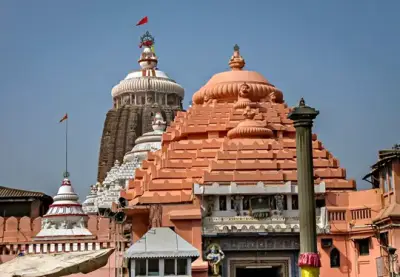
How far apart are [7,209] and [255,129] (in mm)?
17792

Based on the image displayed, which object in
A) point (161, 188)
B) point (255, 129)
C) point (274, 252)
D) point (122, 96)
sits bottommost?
point (274, 252)

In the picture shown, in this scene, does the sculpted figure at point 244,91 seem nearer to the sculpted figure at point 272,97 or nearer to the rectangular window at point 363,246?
the sculpted figure at point 272,97

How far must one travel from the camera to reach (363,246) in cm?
4375

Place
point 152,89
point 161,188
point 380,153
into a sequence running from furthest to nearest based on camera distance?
point 152,89
point 161,188
point 380,153

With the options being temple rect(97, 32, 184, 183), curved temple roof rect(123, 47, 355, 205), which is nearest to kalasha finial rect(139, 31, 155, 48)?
temple rect(97, 32, 184, 183)

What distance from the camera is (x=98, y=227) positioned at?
55094 mm

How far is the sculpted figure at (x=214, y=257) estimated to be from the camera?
1713 inches

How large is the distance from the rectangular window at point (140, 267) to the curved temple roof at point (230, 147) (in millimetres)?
4863

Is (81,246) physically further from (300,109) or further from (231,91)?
(300,109)

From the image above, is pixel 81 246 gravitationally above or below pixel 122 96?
below

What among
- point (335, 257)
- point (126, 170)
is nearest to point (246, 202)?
point (335, 257)

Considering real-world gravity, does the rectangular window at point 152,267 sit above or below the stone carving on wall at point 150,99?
below

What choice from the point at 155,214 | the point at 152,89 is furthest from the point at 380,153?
the point at 152,89

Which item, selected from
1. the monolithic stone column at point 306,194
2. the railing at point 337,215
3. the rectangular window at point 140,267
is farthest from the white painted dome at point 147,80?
the monolithic stone column at point 306,194
